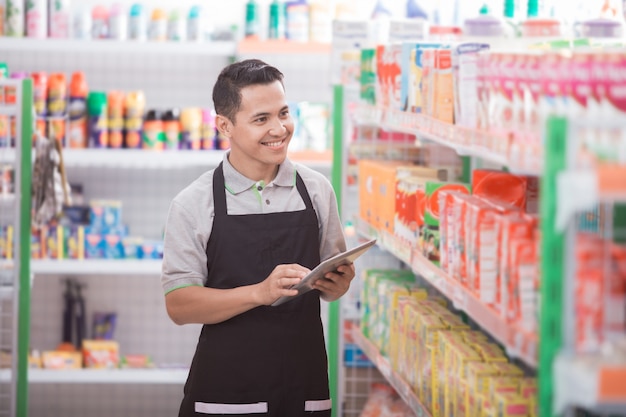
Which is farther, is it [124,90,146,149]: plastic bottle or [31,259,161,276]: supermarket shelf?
[124,90,146,149]: plastic bottle

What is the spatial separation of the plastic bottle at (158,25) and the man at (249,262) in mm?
2697

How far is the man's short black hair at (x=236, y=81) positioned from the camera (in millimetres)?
3344

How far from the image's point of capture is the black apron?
3.35 m

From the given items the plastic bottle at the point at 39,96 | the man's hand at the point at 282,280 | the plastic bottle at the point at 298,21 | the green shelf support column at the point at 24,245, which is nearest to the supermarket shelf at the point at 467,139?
the man's hand at the point at 282,280

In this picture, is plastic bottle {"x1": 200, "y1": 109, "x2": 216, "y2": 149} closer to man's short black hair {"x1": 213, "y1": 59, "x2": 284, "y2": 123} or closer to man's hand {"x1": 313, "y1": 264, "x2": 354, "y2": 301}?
man's short black hair {"x1": 213, "y1": 59, "x2": 284, "y2": 123}

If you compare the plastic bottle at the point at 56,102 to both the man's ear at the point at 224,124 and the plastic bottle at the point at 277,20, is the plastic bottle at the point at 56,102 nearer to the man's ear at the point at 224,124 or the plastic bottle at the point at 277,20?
the plastic bottle at the point at 277,20

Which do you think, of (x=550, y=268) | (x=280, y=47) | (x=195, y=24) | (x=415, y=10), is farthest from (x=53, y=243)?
(x=550, y=268)

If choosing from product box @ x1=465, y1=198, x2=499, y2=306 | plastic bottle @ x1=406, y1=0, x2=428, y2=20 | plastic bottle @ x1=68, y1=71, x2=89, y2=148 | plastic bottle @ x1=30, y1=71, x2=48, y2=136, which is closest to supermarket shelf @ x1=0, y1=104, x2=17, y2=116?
plastic bottle @ x1=30, y1=71, x2=48, y2=136

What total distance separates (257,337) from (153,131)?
2767mm

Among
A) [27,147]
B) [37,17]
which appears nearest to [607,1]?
[27,147]

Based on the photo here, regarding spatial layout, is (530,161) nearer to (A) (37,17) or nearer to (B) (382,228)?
(B) (382,228)

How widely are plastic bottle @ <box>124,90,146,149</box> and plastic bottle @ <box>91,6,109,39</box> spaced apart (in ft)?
1.26

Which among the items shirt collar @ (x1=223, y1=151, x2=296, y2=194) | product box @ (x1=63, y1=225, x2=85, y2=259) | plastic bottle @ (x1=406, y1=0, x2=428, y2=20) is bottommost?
product box @ (x1=63, y1=225, x2=85, y2=259)

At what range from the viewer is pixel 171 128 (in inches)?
233
